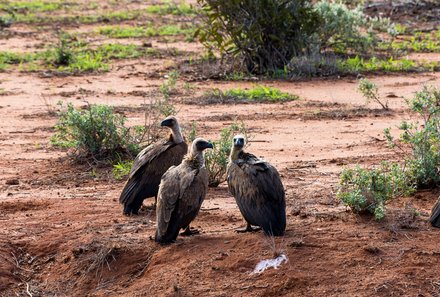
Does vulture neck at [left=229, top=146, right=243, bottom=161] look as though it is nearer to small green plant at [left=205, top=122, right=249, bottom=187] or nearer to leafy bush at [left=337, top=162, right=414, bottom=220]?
leafy bush at [left=337, top=162, right=414, bottom=220]

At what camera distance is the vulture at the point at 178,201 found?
7.61 metres

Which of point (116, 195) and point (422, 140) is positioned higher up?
point (422, 140)

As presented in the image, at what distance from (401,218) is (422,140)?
3.89ft

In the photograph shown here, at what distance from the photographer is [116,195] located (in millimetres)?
9422

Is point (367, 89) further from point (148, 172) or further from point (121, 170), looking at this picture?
point (148, 172)

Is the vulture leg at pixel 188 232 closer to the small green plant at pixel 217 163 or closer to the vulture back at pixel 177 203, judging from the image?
the vulture back at pixel 177 203

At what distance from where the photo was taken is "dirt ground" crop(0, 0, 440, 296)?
7066mm

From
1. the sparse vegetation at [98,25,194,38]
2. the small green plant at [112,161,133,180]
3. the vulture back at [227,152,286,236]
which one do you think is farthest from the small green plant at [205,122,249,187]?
the sparse vegetation at [98,25,194,38]

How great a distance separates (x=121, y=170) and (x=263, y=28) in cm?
639

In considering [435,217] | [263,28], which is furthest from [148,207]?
[263,28]

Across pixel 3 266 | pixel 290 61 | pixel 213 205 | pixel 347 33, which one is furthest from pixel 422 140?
pixel 347 33

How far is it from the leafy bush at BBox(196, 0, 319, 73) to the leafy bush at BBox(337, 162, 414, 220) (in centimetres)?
776

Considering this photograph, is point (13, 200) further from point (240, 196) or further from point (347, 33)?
point (347, 33)

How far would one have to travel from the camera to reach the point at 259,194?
7.59 meters
